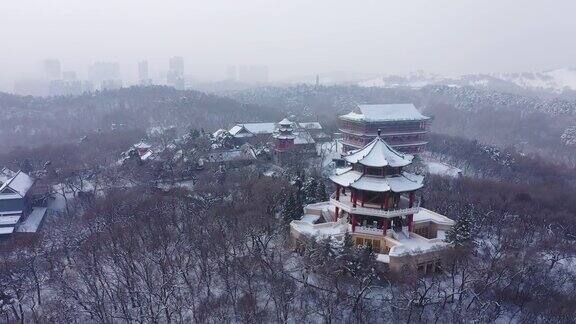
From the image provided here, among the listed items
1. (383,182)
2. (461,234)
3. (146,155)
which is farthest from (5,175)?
(461,234)

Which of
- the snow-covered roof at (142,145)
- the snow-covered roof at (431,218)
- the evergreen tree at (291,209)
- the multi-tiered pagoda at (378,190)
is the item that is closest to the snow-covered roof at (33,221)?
the snow-covered roof at (142,145)

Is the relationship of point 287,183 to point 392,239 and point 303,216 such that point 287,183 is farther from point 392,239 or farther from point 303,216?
point 392,239

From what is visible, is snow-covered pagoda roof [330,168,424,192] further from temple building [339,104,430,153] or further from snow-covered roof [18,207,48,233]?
temple building [339,104,430,153]

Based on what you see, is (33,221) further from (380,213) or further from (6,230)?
(380,213)

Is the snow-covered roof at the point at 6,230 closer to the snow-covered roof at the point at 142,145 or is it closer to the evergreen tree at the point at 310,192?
the evergreen tree at the point at 310,192

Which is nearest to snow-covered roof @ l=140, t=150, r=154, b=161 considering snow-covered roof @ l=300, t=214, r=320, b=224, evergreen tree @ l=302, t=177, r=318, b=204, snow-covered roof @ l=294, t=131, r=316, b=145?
snow-covered roof @ l=294, t=131, r=316, b=145

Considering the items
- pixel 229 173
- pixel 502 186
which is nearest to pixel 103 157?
pixel 229 173
